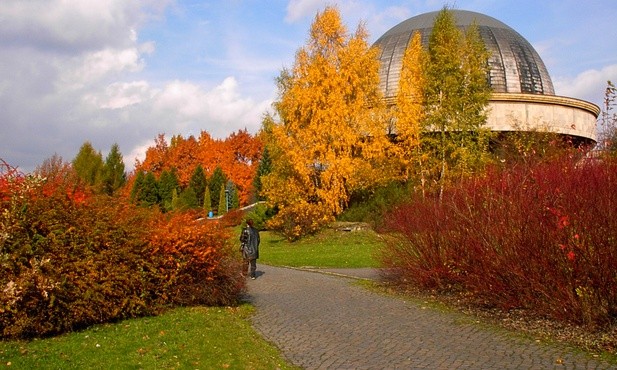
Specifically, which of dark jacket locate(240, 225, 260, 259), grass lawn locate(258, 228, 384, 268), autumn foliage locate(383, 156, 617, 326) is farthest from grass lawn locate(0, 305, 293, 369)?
grass lawn locate(258, 228, 384, 268)

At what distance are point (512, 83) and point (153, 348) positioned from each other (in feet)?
143

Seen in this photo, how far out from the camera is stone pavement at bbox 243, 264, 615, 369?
766 cm

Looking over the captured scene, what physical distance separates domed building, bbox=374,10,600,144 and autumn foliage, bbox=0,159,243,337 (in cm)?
2820

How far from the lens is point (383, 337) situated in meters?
9.19

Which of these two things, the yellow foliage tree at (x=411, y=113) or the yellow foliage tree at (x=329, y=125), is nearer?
the yellow foliage tree at (x=329, y=125)

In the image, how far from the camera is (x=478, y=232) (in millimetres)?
10711

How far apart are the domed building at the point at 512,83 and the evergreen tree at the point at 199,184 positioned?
2743 centimetres

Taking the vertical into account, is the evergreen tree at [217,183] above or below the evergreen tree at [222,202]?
above

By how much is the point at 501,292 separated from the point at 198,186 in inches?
2464

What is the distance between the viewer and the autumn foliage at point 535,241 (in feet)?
27.1

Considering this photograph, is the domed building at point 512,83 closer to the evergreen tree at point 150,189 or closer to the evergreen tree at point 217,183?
the evergreen tree at point 217,183

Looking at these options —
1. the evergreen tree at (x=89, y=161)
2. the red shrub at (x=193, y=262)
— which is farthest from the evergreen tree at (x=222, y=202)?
the red shrub at (x=193, y=262)

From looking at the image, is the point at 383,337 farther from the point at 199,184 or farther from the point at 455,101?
the point at 199,184

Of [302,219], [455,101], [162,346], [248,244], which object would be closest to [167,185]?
[302,219]
